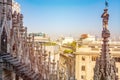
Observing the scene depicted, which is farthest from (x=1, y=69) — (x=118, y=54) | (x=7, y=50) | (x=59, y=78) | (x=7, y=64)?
(x=118, y=54)

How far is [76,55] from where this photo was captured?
52.5 metres

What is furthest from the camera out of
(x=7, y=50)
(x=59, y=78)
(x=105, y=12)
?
(x=59, y=78)

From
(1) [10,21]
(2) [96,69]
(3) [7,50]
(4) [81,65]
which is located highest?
(1) [10,21]

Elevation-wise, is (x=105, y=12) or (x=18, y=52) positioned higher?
(x=105, y=12)

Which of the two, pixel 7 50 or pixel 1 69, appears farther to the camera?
pixel 7 50

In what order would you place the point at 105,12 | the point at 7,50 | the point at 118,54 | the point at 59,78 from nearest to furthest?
the point at 7,50, the point at 105,12, the point at 59,78, the point at 118,54

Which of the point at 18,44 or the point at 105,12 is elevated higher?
the point at 105,12

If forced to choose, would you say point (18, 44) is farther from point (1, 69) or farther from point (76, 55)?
point (76, 55)

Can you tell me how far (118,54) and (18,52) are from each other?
39.7 metres

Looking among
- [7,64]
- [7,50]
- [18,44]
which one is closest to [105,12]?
[18,44]

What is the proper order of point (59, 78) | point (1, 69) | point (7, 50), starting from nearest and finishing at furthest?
point (1, 69)
point (7, 50)
point (59, 78)

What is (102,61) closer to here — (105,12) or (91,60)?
(105,12)

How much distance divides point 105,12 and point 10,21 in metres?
3.58

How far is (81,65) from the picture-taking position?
52375 mm
